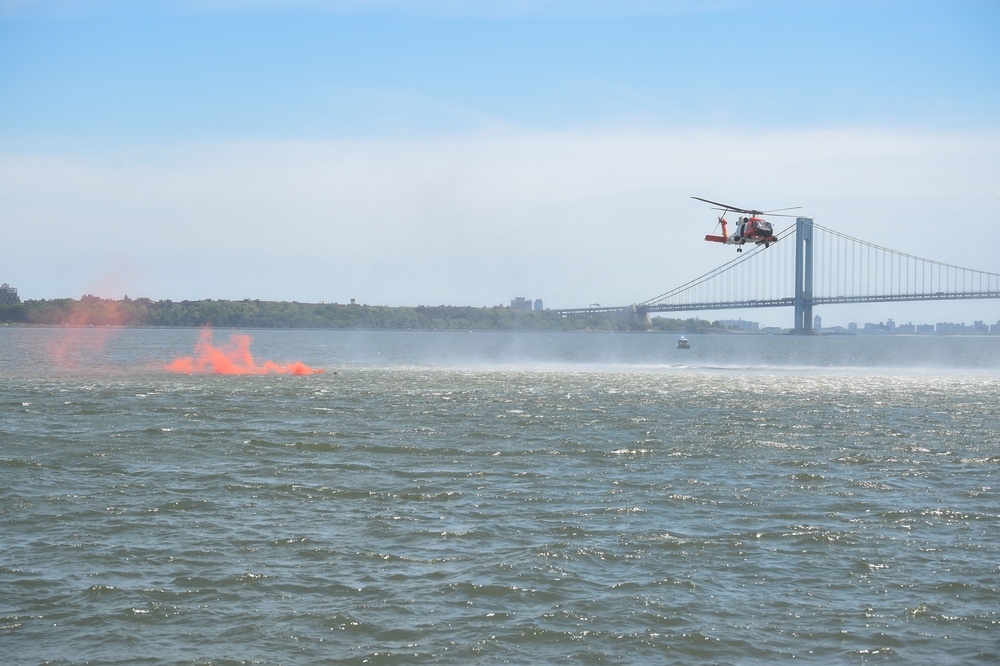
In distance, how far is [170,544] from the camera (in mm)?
16344

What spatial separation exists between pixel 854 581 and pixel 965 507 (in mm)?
6519

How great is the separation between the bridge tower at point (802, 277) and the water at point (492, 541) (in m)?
98.7

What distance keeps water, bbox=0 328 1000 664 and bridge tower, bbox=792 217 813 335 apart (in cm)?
9873

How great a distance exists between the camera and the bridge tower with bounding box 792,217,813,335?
130625 mm

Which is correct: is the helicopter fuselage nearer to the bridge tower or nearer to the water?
the water

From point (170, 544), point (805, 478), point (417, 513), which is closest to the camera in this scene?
point (170, 544)

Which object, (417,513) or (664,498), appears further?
(664,498)

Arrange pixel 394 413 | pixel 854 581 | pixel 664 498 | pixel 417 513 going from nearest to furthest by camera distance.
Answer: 1. pixel 854 581
2. pixel 417 513
3. pixel 664 498
4. pixel 394 413

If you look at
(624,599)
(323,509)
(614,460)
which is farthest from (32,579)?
(614,460)

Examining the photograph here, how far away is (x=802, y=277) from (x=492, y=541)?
4948 inches

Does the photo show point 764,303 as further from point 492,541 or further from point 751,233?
point 492,541

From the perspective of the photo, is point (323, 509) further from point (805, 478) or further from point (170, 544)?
point (805, 478)

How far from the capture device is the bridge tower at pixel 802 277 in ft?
429

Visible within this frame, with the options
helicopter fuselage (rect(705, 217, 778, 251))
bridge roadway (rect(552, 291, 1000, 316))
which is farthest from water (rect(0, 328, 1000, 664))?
bridge roadway (rect(552, 291, 1000, 316))
